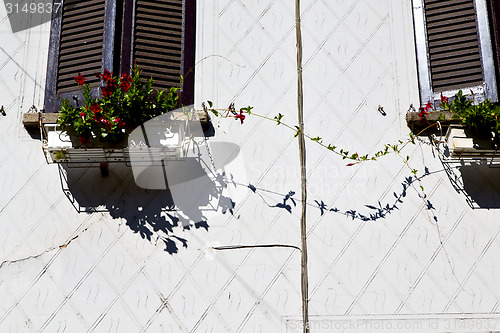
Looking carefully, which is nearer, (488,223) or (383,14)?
(488,223)

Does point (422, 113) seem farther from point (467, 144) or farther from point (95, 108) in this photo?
point (95, 108)

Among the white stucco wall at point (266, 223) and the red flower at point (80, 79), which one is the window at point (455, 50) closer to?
the white stucco wall at point (266, 223)

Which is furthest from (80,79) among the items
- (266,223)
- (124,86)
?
(266,223)

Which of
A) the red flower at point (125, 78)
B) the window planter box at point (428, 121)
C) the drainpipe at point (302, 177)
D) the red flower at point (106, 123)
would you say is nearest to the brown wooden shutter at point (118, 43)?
the red flower at point (125, 78)

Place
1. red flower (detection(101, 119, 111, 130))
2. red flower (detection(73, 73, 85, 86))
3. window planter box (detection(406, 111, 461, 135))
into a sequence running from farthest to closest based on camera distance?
window planter box (detection(406, 111, 461, 135))
red flower (detection(73, 73, 85, 86))
red flower (detection(101, 119, 111, 130))

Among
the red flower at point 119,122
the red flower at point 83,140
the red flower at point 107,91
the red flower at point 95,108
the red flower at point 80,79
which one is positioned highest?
the red flower at point 80,79

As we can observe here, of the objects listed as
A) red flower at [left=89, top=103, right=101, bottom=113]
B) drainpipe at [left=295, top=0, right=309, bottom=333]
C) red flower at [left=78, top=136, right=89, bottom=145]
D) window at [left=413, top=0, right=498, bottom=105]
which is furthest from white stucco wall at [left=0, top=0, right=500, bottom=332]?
red flower at [left=89, top=103, right=101, bottom=113]

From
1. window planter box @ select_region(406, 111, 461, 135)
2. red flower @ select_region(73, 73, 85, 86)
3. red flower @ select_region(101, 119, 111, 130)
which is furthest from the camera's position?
window planter box @ select_region(406, 111, 461, 135)

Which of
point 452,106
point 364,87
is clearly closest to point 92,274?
point 364,87

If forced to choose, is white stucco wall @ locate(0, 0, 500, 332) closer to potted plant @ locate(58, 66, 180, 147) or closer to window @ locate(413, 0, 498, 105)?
window @ locate(413, 0, 498, 105)

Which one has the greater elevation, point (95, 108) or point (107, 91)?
point (107, 91)

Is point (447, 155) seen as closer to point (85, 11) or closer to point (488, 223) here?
point (488, 223)

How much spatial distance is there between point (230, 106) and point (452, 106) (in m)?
1.86

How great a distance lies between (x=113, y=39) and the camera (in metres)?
6.37
